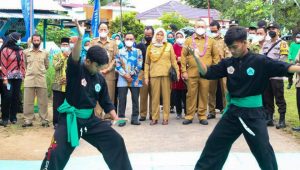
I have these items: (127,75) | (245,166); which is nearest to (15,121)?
(127,75)

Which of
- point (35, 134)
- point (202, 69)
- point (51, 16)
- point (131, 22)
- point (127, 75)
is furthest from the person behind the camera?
point (131, 22)

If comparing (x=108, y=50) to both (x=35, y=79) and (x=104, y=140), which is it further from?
(x=104, y=140)

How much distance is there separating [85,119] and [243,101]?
169 centimetres

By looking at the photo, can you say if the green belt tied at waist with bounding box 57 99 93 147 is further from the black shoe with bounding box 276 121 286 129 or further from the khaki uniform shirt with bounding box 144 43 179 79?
the black shoe with bounding box 276 121 286 129

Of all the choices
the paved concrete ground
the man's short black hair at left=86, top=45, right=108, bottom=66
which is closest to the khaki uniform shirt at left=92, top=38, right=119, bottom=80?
the paved concrete ground

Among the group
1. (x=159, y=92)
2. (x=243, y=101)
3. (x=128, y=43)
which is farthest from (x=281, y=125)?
(x=243, y=101)

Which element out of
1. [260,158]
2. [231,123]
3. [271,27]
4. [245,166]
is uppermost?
[271,27]

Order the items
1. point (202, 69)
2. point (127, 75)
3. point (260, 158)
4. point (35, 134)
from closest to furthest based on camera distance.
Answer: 1. point (260, 158)
2. point (202, 69)
3. point (35, 134)
4. point (127, 75)

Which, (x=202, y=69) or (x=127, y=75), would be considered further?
(x=127, y=75)

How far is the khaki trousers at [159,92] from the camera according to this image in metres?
9.70

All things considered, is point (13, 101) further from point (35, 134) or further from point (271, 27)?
point (271, 27)

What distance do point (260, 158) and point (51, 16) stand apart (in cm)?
1823

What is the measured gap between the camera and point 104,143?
17.2 ft

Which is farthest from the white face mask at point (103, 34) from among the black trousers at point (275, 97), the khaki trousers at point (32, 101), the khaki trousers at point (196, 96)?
the black trousers at point (275, 97)
